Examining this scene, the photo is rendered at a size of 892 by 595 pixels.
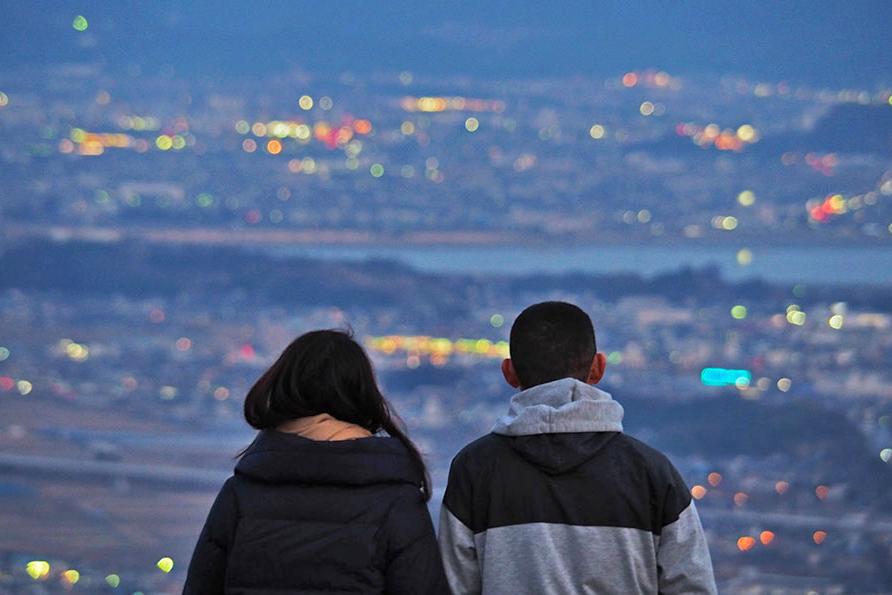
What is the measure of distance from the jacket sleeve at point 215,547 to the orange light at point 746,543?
3.95 metres

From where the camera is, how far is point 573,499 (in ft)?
5.02


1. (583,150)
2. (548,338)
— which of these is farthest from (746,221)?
(548,338)

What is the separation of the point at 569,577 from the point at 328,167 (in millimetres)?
6001

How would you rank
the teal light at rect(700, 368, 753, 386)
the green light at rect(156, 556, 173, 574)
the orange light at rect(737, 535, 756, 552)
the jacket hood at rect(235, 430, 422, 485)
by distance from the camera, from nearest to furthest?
the jacket hood at rect(235, 430, 422, 485), the orange light at rect(737, 535, 756, 552), the green light at rect(156, 556, 173, 574), the teal light at rect(700, 368, 753, 386)

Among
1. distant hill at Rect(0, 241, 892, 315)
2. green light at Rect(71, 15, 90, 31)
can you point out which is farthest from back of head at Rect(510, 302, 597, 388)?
green light at Rect(71, 15, 90, 31)

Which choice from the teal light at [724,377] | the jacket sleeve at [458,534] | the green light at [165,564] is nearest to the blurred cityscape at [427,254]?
the teal light at [724,377]

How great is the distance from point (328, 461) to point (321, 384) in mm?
84

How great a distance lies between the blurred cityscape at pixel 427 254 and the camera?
6285mm

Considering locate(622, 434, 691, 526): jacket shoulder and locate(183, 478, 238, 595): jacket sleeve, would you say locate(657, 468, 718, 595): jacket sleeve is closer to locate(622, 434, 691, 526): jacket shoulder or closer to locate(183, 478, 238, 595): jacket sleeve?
locate(622, 434, 691, 526): jacket shoulder

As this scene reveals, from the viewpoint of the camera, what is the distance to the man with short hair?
1523 mm

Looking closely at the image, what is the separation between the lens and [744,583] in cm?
500

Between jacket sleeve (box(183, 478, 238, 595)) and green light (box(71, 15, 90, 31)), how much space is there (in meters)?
6.49

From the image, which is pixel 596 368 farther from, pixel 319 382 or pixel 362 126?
pixel 362 126

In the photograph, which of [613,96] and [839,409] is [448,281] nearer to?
[613,96]
